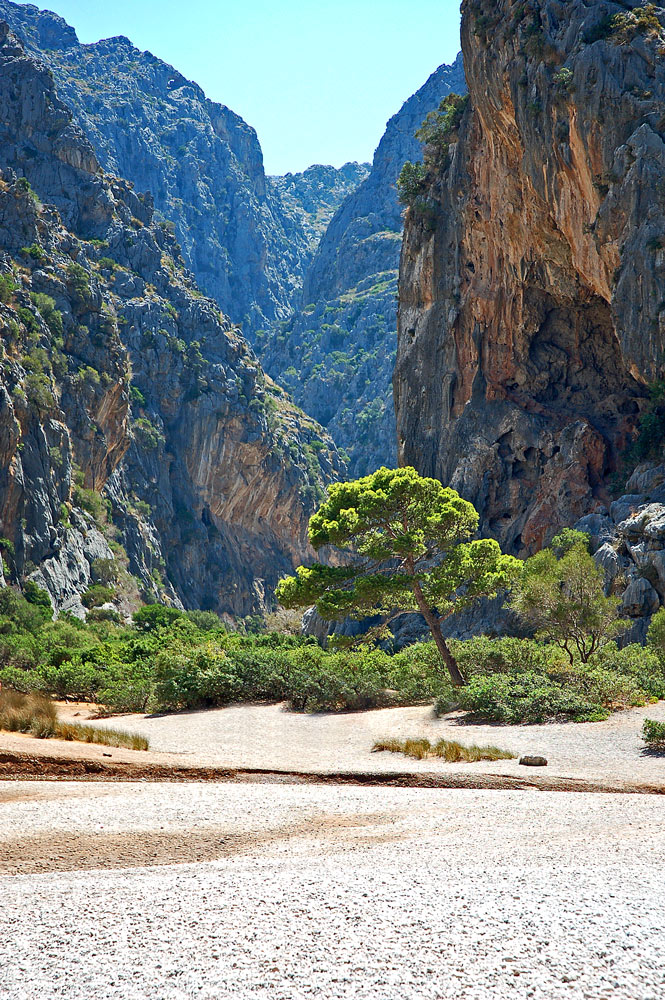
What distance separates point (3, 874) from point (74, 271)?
67.0 m

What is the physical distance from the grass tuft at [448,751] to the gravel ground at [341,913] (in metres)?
4.50

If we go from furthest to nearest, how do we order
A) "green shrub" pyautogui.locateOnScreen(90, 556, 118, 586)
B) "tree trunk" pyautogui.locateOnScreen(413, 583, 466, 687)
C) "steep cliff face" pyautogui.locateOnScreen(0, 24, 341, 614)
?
"green shrub" pyautogui.locateOnScreen(90, 556, 118, 586) < "steep cliff face" pyautogui.locateOnScreen(0, 24, 341, 614) < "tree trunk" pyautogui.locateOnScreen(413, 583, 466, 687)

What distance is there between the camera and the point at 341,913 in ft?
14.0

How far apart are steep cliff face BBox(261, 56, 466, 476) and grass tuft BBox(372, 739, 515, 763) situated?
90427 millimetres

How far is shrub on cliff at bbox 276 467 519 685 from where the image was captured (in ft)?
69.2

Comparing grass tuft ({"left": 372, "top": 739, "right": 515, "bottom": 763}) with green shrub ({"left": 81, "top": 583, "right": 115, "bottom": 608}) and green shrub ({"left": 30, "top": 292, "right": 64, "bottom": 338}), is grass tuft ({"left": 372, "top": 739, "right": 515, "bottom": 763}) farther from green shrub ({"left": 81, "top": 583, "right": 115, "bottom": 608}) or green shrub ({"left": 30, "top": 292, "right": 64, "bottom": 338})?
green shrub ({"left": 30, "top": 292, "right": 64, "bottom": 338})

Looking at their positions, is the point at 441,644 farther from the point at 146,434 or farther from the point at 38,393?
the point at 146,434

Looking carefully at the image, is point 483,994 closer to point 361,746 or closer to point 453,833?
point 453,833

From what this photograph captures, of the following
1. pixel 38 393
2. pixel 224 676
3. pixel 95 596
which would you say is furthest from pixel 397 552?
pixel 95 596

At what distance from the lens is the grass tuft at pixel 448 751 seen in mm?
11297

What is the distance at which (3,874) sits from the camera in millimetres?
5387

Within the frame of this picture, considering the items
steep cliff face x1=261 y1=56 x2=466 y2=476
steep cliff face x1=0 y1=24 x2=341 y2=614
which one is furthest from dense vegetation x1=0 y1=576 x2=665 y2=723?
steep cliff face x1=261 y1=56 x2=466 y2=476

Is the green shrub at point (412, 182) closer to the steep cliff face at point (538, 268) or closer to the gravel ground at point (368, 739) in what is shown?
the steep cliff face at point (538, 268)

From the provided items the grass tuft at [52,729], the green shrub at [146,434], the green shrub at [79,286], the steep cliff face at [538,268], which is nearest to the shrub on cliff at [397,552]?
the grass tuft at [52,729]
